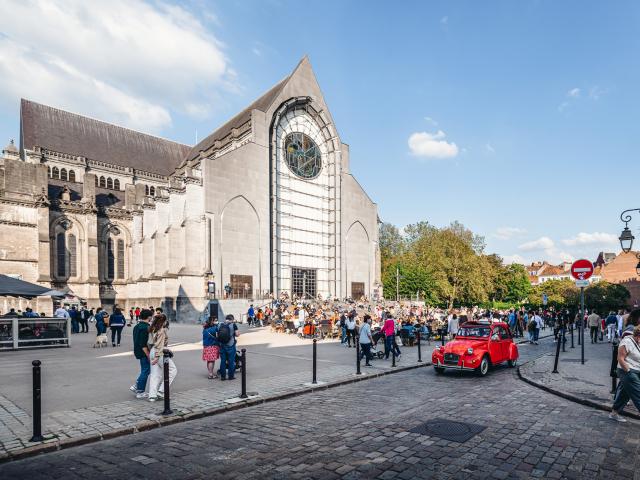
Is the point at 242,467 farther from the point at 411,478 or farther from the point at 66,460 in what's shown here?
the point at 66,460

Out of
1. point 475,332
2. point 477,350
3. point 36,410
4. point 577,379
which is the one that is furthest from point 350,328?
point 36,410

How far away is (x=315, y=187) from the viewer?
46.2m

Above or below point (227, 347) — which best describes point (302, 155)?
above

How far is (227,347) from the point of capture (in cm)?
1050

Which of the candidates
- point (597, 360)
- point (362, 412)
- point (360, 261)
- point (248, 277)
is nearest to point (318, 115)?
point (360, 261)

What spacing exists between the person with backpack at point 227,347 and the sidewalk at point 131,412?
38 centimetres

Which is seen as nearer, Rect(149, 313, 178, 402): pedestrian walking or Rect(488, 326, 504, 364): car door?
Rect(149, 313, 178, 402): pedestrian walking

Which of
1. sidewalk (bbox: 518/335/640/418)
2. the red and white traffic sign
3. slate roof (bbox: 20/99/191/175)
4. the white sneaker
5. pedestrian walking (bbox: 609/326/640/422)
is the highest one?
slate roof (bbox: 20/99/191/175)

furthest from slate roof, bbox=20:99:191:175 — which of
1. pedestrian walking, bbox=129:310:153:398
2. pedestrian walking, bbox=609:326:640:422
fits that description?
pedestrian walking, bbox=609:326:640:422

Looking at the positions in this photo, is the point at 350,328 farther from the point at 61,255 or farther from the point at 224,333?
the point at 61,255

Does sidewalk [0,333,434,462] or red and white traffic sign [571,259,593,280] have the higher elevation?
red and white traffic sign [571,259,593,280]

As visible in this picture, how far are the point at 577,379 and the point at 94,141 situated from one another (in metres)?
57.0

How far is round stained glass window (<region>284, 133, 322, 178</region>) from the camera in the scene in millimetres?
44312

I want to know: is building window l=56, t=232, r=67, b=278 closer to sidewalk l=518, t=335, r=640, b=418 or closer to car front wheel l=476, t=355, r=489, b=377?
car front wheel l=476, t=355, r=489, b=377
